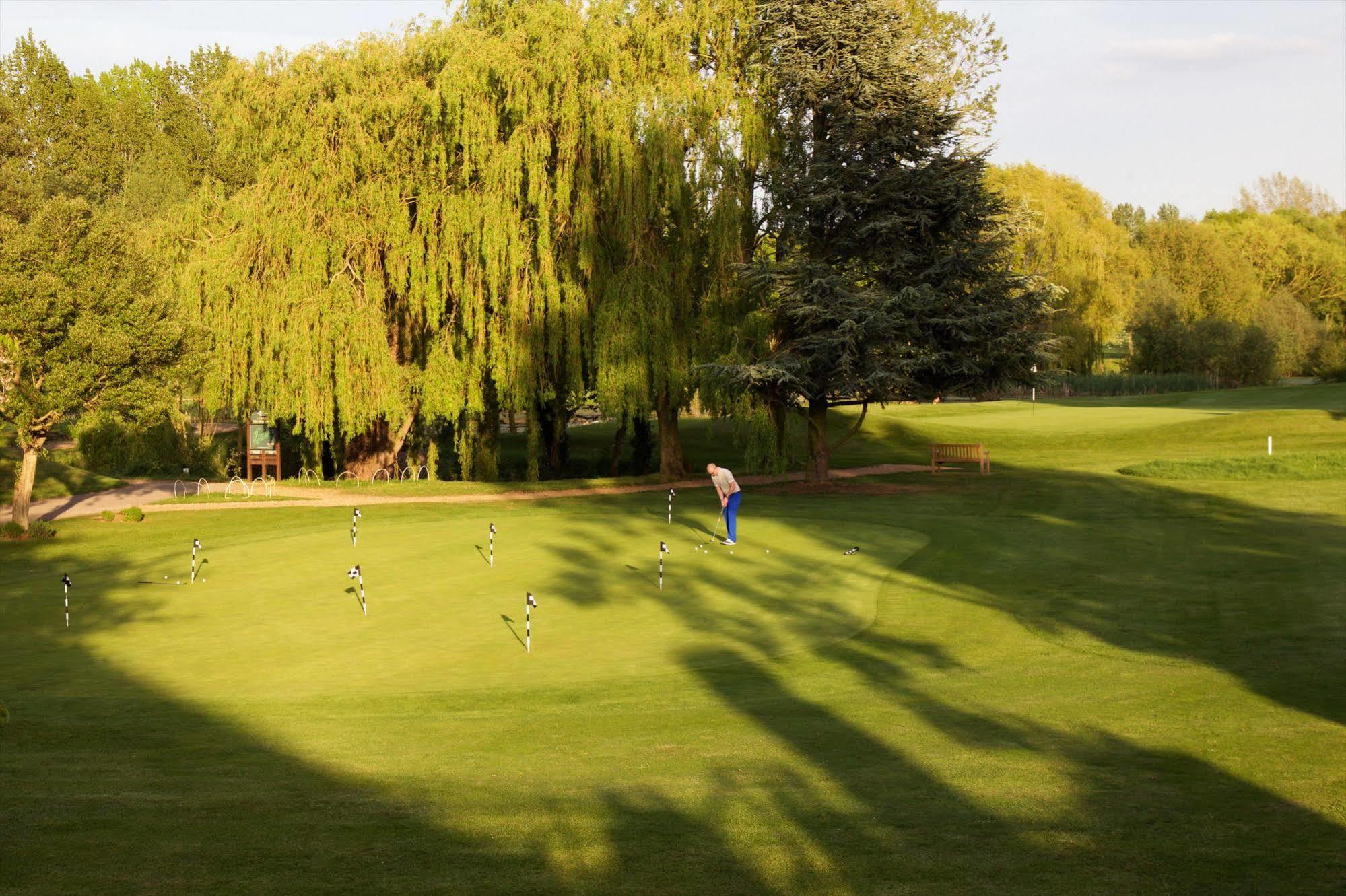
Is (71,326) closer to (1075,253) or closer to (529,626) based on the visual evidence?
(529,626)

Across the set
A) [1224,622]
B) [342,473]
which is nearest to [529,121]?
[342,473]

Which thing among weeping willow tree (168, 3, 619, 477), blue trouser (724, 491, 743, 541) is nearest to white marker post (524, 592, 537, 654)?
blue trouser (724, 491, 743, 541)

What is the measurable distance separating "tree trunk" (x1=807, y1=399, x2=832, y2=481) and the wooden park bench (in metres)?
6.15

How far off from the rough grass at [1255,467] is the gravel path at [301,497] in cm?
1187

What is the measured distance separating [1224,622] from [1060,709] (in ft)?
17.7

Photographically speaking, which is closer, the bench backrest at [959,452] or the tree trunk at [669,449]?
the tree trunk at [669,449]

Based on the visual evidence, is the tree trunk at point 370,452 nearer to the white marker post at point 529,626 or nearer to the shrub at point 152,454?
the shrub at point 152,454

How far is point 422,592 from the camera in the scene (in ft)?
64.4

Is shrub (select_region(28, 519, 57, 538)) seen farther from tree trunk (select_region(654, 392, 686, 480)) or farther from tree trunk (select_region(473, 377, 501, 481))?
tree trunk (select_region(654, 392, 686, 480))

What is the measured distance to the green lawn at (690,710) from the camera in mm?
7703

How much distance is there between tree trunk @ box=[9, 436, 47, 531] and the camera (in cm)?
2841

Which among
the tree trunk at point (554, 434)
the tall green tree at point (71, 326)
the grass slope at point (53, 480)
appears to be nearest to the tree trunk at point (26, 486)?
the tall green tree at point (71, 326)

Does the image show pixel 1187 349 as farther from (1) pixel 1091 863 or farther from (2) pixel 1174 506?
(1) pixel 1091 863

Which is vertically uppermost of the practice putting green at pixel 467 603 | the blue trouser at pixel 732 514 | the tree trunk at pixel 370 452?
the tree trunk at pixel 370 452
